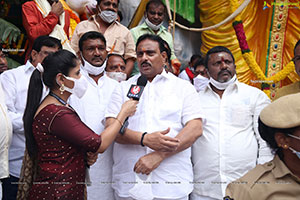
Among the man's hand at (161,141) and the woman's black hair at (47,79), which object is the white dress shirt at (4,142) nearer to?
the woman's black hair at (47,79)

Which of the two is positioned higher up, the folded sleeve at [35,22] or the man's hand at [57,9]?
the man's hand at [57,9]

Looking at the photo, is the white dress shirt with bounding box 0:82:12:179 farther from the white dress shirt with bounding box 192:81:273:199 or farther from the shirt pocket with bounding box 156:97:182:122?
the white dress shirt with bounding box 192:81:273:199

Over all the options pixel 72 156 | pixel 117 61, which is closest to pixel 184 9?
pixel 117 61

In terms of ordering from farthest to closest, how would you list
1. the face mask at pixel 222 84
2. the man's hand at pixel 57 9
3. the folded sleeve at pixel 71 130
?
the man's hand at pixel 57 9, the face mask at pixel 222 84, the folded sleeve at pixel 71 130

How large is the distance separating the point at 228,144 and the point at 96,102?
1.22 meters

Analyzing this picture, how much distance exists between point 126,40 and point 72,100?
6.00 ft

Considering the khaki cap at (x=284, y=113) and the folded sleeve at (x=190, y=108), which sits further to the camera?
the folded sleeve at (x=190, y=108)

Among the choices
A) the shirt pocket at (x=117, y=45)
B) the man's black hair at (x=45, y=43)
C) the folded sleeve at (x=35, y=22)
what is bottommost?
the shirt pocket at (x=117, y=45)

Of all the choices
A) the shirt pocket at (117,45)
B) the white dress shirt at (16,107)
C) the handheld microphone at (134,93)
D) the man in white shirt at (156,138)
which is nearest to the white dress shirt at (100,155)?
the man in white shirt at (156,138)

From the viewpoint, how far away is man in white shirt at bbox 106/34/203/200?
2.58 metres

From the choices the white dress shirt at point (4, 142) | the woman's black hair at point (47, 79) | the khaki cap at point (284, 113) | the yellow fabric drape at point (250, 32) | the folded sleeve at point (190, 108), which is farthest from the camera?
the yellow fabric drape at point (250, 32)

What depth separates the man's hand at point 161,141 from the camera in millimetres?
2504

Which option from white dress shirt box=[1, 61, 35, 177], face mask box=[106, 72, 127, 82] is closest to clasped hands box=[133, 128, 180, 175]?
white dress shirt box=[1, 61, 35, 177]

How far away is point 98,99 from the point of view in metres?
3.12
